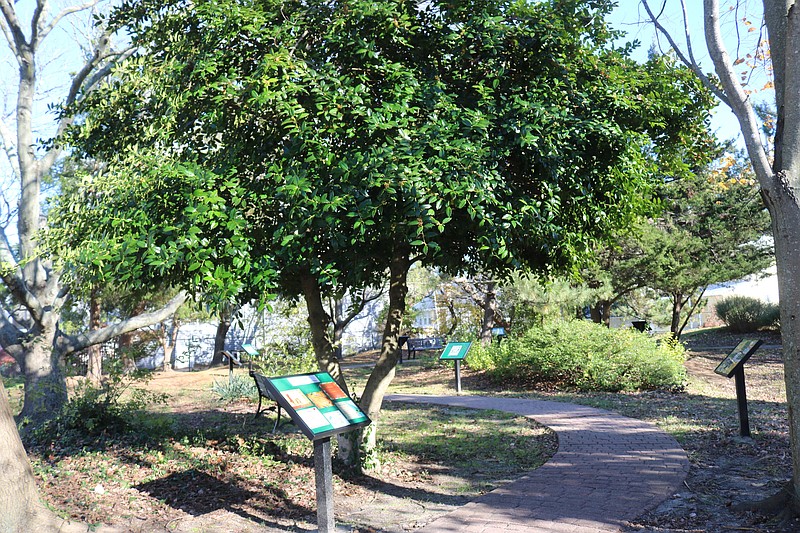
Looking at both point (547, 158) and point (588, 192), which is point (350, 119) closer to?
point (547, 158)

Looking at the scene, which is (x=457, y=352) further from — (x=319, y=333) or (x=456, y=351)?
(x=319, y=333)

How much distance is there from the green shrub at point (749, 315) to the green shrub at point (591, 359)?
10.7 m

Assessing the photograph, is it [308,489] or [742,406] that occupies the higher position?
[742,406]

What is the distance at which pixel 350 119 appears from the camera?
5.63 m

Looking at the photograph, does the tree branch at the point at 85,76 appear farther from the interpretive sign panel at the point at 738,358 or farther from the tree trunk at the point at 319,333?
the interpretive sign panel at the point at 738,358

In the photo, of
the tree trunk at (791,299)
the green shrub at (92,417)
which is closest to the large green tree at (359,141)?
the tree trunk at (791,299)

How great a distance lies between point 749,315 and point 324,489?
80.1ft

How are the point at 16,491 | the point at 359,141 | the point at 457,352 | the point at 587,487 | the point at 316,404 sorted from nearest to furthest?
the point at 16,491 < the point at 316,404 < the point at 359,141 < the point at 587,487 < the point at 457,352

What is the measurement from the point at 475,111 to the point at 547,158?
0.76 meters

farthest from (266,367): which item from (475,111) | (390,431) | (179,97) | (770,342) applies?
(770,342)

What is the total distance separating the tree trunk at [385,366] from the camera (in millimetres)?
6875

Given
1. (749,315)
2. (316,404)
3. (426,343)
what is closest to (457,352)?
(316,404)

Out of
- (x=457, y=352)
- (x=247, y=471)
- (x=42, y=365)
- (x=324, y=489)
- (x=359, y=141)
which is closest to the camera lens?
(x=324, y=489)

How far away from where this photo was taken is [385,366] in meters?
6.96
